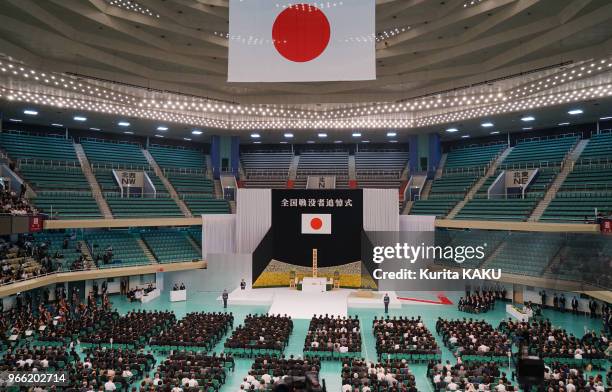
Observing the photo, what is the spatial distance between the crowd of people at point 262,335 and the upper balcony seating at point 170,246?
13.0m

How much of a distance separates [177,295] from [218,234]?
18.8 feet

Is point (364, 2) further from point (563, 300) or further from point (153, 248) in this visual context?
point (153, 248)

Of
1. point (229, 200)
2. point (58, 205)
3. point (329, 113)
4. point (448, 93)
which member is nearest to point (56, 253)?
point (58, 205)

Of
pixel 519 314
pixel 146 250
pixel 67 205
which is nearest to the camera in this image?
pixel 519 314

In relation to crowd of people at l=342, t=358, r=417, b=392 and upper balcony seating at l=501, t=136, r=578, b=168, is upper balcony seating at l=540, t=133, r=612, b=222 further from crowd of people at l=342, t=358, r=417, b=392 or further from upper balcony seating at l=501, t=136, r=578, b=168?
crowd of people at l=342, t=358, r=417, b=392

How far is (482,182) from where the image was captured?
36.1 m

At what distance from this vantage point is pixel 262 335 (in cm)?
1950

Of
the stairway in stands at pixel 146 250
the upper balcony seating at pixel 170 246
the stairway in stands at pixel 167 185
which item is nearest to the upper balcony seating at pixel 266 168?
the stairway in stands at pixel 167 185

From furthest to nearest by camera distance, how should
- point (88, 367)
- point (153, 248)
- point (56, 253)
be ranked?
point (153, 248)
point (56, 253)
point (88, 367)

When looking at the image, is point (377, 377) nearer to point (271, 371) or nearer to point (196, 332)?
point (271, 371)

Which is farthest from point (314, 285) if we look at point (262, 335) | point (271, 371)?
point (271, 371)

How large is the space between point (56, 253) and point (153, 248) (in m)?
6.36

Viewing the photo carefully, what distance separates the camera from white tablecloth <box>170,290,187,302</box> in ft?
94.3

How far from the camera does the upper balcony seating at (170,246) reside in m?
32.5
